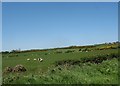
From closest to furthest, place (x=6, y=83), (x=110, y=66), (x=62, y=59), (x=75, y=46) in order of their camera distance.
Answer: (x=6, y=83) → (x=110, y=66) → (x=62, y=59) → (x=75, y=46)

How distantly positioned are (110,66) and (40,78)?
11.2 metres

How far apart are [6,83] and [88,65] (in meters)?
13.1

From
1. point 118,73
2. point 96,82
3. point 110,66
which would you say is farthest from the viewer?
point 110,66

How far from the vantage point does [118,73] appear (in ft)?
121

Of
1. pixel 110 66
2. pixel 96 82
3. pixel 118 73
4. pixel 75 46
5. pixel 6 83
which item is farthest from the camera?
pixel 75 46

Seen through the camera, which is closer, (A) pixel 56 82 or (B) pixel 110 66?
(A) pixel 56 82

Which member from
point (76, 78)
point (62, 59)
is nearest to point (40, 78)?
point (76, 78)

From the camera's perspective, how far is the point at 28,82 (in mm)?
29562

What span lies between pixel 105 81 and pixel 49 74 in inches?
213

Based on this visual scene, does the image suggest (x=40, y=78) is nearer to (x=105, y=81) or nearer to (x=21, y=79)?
(x=21, y=79)

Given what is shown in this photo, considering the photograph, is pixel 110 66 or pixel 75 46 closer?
pixel 110 66

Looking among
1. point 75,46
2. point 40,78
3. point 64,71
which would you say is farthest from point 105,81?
point 75,46

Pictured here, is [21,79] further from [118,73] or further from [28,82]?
[118,73]

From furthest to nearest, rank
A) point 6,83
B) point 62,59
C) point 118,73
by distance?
point 62,59 < point 118,73 < point 6,83
